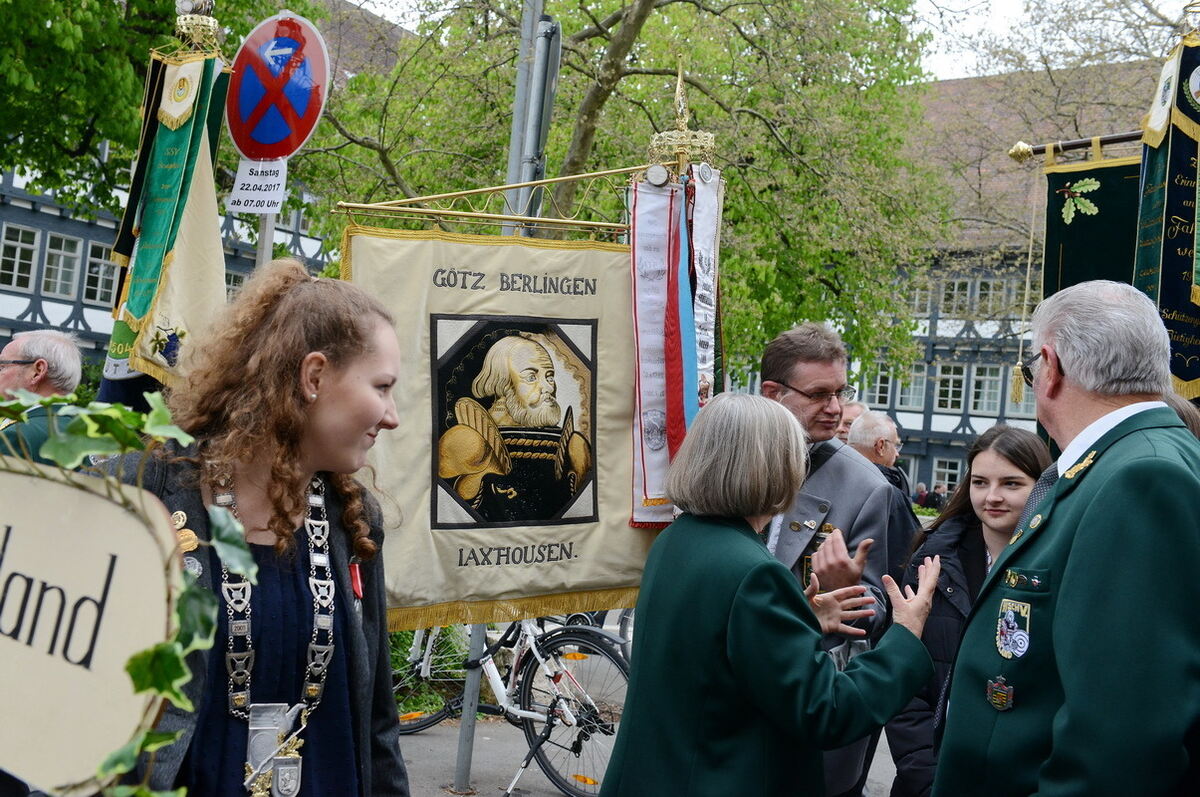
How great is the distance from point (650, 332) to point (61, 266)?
1078 inches

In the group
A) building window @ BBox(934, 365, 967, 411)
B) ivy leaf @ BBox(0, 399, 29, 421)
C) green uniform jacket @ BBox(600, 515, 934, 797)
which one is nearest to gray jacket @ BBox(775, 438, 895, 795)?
green uniform jacket @ BBox(600, 515, 934, 797)

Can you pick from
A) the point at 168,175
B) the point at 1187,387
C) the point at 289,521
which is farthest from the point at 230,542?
the point at 1187,387

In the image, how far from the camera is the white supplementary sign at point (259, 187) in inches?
184

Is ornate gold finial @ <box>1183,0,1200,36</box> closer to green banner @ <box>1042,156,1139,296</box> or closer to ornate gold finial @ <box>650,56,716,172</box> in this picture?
green banner @ <box>1042,156,1139,296</box>

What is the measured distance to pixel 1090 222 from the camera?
5586 mm

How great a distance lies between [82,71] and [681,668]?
10.1m

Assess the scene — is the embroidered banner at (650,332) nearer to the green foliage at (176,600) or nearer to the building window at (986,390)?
the green foliage at (176,600)

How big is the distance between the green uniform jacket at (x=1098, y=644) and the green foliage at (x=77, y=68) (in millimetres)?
9635

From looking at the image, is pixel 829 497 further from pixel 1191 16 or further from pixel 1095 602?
pixel 1191 16

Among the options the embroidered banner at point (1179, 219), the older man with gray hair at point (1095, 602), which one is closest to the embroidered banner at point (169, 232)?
the older man with gray hair at point (1095, 602)

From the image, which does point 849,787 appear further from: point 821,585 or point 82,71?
point 82,71

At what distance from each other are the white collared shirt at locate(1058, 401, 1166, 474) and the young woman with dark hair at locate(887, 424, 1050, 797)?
49.9 inches

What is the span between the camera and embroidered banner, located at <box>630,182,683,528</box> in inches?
167

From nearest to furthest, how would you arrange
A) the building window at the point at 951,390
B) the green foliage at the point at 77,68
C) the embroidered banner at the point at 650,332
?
the embroidered banner at the point at 650,332 < the green foliage at the point at 77,68 < the building window at the point at 951,390
